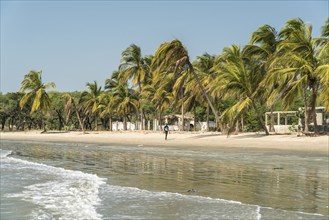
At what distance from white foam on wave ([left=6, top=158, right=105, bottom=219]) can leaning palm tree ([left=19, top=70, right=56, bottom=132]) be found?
42.7 meters

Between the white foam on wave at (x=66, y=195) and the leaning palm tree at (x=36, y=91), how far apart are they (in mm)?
42650

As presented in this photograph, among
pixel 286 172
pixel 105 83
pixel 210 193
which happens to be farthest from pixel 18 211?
pixel 105 83

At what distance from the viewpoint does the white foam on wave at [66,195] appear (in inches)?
289

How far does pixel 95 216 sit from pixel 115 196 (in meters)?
1.85

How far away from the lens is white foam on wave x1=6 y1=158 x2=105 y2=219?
734 centimetres

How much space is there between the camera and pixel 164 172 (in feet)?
42.4

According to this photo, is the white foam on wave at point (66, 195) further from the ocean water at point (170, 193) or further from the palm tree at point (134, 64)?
the palm tree at point (134, 64)

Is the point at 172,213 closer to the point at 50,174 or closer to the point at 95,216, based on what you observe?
the point at 95,216

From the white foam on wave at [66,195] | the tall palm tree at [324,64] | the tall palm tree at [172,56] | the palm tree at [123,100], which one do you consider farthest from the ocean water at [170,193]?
the palm tree at [123,100]

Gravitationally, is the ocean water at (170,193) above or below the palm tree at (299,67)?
below

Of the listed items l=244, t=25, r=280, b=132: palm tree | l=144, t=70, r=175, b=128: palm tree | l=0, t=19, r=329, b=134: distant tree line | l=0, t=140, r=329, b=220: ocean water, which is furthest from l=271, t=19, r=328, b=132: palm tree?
l=144, t=70, r=175, b=128: palm tree

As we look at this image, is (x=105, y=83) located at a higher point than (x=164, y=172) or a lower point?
higher

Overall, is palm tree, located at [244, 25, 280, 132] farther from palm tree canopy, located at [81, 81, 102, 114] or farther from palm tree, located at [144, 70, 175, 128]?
palm tree canopy, located at [81, 81, 102, 114]

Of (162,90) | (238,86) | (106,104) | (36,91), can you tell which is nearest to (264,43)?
(238,86)
